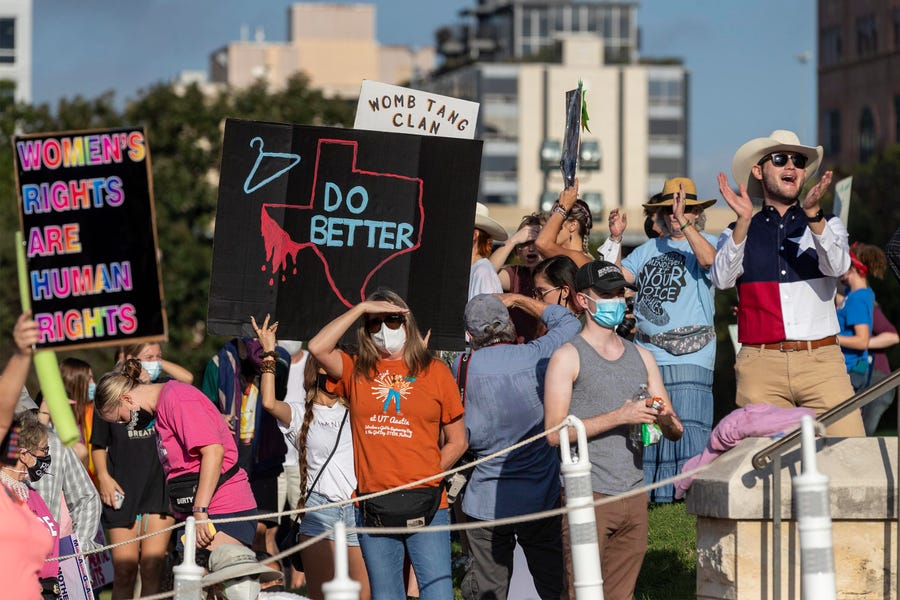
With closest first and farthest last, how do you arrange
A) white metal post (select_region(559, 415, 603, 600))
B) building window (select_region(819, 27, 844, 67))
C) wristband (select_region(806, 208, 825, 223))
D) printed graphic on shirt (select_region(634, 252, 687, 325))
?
white metal post (select_region(559, 415, 603, 600)) < wristband (select_region(806, 208, 825, 223)) < printed graphic on shirt (select_region(634, 252, 687, 325)) < building window (select_region(819, 27, 844, 67))

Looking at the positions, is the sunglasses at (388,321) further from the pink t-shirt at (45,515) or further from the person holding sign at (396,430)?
the pink t-shirt at (45,515)

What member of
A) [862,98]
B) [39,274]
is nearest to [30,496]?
[39,274]

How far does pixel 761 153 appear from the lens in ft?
30.3

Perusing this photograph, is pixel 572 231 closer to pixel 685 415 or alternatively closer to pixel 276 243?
pixel 685 415

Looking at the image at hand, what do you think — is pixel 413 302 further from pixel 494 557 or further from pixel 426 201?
pixel 494 557

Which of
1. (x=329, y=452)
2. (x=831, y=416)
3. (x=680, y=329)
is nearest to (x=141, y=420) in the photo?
(x=329, y=452)

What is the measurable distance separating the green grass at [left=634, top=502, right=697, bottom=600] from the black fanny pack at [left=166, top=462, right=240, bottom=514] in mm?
2657

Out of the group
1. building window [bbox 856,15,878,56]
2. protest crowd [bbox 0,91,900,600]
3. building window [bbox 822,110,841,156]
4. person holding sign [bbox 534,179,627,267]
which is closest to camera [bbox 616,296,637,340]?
protest crowd [bbox 0,91,900,600]

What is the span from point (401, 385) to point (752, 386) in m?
1.98

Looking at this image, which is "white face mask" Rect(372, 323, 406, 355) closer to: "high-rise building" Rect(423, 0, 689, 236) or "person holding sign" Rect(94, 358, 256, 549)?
"person holding sign" Rect(94, 358, 256, 549)

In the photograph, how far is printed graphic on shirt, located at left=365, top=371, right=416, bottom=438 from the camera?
8117 mm

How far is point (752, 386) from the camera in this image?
29.0 feet

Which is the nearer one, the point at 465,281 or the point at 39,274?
the point at 39,274

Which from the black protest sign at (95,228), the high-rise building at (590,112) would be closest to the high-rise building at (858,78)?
the high-rise building at (590,112)
